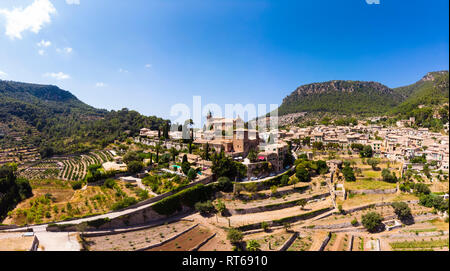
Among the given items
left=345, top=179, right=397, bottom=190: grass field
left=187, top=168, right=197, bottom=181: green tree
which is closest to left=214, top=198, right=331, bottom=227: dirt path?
left=345, top=179, right=397, bottom=190: grass field

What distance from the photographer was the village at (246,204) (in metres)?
15.7

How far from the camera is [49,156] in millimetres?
36375

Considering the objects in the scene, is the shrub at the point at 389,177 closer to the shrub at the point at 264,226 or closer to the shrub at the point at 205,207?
the shrub at the point at 264,226

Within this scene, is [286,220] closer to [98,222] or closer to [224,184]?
[224,184]

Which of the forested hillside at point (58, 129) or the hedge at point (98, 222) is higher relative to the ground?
the forested hillside at point (58, 129)

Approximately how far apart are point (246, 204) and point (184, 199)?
225 inches

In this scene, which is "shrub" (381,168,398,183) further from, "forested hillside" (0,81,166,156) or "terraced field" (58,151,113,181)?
"forested hillside" (0,81,166,156)

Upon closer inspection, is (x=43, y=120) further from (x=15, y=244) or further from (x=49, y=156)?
(x=15, y=244)

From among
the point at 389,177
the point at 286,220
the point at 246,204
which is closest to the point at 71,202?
the point at 246,204

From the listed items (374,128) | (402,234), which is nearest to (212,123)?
(402,234)

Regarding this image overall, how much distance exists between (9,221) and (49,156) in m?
24.0

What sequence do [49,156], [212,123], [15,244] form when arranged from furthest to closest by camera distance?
[212,123] → [49,156] → [15,244]

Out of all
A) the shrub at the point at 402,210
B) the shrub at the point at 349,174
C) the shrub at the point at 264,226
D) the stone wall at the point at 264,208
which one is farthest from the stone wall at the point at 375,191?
the shrub at the point at 264,226

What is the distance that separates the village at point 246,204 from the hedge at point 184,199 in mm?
89
